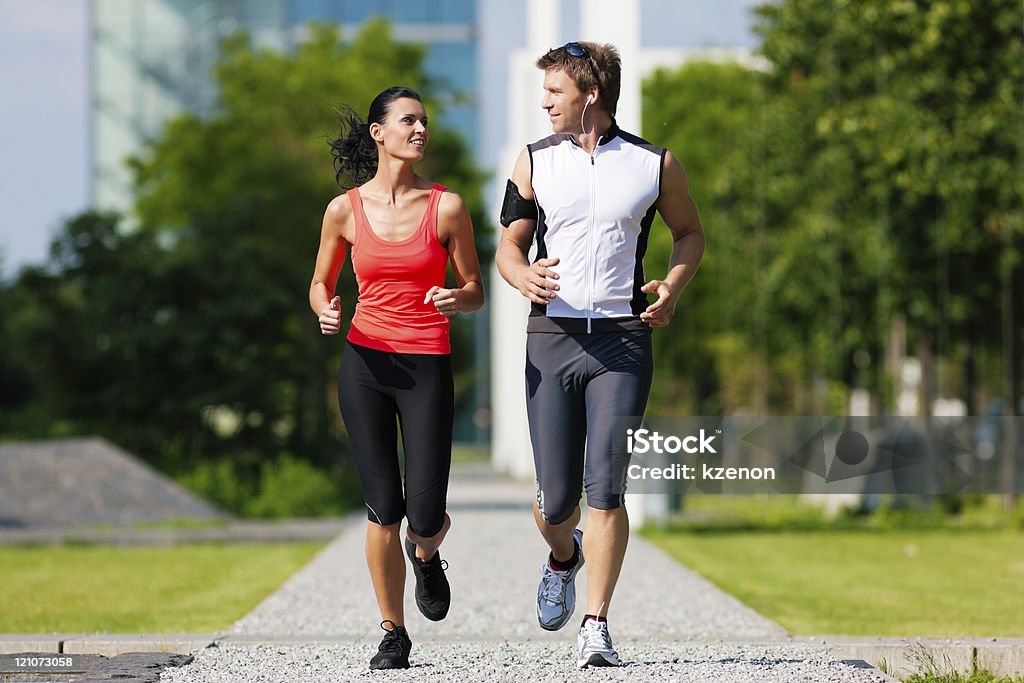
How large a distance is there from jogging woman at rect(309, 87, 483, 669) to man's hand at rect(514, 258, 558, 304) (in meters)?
0.21

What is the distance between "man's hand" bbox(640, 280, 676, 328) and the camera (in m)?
6.75

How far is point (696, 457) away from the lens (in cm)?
780

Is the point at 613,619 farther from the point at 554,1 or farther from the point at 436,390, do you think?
the point at 554,1

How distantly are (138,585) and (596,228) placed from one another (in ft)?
26.3

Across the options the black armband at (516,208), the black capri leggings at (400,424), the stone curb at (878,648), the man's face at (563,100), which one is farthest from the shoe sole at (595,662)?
the man's face at (563,100)

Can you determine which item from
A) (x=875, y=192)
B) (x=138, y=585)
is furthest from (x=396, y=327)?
(x=875, y=192)

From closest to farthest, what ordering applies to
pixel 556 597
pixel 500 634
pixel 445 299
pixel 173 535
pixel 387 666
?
pixel 445 299 → pixel 387 666 → pixel 556 597 → pixel 500 634 → pixel 173 535

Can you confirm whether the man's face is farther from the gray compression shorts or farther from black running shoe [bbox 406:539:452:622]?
black running shoe [bbox 406:539:452:622]

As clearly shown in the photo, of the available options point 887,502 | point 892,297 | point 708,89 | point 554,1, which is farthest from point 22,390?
point 887,502

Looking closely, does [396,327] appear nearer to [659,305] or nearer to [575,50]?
[659,305]

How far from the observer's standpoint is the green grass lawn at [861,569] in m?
10.8

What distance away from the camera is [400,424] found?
6832mm

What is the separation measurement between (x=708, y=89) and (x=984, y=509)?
29.0 metres

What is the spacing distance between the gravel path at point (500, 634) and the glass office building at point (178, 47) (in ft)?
211
